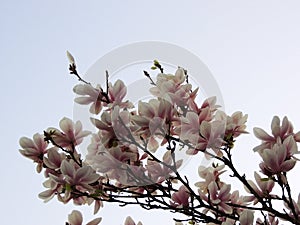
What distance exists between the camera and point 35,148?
1.84 metres

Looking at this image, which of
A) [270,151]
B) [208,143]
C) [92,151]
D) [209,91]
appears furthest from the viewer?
[209,91]

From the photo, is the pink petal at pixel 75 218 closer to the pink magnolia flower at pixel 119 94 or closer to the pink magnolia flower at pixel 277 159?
the pink magnolia flower at pixel 119 94

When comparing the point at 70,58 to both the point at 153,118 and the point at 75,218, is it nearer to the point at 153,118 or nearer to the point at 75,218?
the point at 153,118

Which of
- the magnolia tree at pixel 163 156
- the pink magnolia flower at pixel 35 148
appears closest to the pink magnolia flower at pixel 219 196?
the magnolia tree at pixel 163 156

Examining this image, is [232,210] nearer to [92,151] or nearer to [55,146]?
[92,151]

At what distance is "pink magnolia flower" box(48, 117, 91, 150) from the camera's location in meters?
1.83

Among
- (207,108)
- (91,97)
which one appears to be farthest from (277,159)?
(91,97)

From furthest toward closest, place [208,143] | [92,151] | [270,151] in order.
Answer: [92,151] → [208,143] → [270,151]

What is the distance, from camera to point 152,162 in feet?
5.98

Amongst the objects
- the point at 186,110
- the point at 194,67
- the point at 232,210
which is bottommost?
the point at 232,210

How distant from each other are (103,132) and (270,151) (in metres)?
0.67

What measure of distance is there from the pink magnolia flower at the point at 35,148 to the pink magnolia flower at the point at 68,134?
0.24ft

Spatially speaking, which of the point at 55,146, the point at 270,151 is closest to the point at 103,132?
the point at 55,146

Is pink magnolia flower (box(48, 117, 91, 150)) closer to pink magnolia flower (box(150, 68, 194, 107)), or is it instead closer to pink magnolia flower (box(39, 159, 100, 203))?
pink magnolia flower (box(39, 159, 100, 203))
